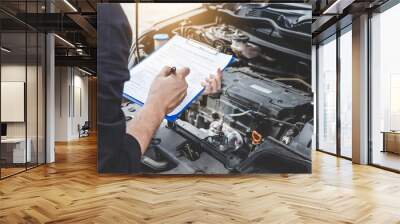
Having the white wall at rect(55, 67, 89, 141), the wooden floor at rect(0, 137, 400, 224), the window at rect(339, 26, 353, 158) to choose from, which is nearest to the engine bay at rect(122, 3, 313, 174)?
the wooden floor at rect(0, 137, 400, 224)

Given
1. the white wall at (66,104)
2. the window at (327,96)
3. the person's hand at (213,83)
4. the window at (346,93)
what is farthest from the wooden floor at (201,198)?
the white wall at (66,104)

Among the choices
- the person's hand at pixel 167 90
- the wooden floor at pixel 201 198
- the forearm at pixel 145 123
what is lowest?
the wooden floor at pixel 201 198

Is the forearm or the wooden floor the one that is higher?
the forearm

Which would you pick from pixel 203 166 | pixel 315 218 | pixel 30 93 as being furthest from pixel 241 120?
pixel 30 93

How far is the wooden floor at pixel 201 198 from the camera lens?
393 centimetres

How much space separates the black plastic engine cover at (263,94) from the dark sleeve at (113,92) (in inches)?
70.4

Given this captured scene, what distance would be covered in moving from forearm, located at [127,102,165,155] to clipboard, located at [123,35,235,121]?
14 centimetres

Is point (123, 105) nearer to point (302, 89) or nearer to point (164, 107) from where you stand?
point (164, 107)

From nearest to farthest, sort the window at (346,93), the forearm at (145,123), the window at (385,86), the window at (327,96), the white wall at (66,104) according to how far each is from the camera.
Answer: the forearm at (145,123)
the window at (385,86)
the window at (346,93)
the window at (327,96)
the white wall at (66,104)

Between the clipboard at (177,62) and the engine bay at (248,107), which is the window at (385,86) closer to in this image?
the engine bay at (248,107)

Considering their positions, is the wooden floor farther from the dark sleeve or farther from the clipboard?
the clipboard

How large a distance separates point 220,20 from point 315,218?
3829 millimetres

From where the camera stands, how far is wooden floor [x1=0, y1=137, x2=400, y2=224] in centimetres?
393

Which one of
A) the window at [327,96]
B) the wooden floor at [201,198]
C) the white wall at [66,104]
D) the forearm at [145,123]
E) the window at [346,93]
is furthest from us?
the white wall at [66,104]
